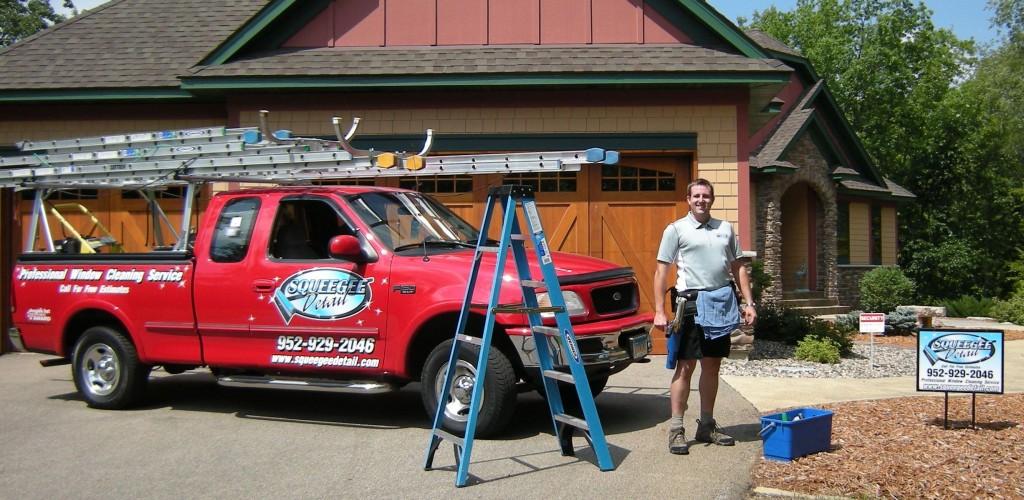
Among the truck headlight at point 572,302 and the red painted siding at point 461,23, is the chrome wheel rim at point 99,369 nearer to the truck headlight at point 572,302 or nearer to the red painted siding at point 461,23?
the truck headlight at point 572,302

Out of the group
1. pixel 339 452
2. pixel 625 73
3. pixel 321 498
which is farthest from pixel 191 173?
pixel 625 73

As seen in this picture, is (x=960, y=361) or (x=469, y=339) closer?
(x=469, y=339)

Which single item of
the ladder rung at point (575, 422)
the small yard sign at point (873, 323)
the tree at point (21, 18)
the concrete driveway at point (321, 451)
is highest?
the tree at point (21, 18)

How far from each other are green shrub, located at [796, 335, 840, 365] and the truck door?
6.50 meters

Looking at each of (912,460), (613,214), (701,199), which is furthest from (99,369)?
(912,460)

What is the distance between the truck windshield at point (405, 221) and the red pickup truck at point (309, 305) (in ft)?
0.06

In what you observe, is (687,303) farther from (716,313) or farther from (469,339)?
(469,339)

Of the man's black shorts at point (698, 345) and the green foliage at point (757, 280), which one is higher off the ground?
the green foliage at point (757, 280)

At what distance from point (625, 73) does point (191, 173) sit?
18.7 ft

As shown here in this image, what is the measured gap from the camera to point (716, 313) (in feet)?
21.2

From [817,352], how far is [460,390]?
633 centimetres

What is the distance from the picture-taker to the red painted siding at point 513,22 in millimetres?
12875

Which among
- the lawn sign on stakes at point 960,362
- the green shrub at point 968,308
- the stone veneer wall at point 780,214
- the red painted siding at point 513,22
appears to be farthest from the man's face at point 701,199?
the green shrub at point 968,308

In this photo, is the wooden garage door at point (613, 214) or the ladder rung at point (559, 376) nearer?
the ladder rung at point (559, 376)
